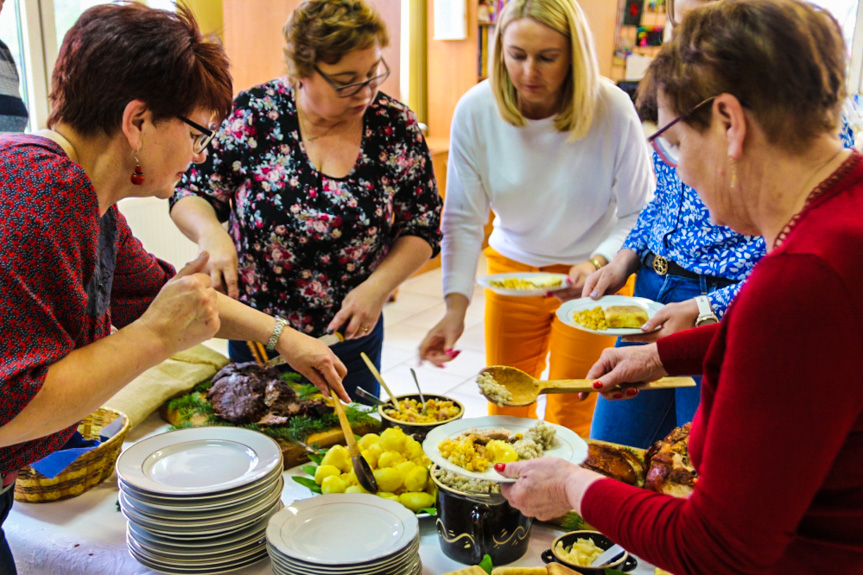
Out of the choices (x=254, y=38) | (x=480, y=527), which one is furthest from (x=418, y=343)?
(x=480, y=527)

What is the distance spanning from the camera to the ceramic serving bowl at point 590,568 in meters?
1.19

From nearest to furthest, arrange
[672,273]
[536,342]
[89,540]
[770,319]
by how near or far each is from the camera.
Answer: [770,319] → [89,540] → [672,273] → [536,342]

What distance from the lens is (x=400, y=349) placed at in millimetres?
4660

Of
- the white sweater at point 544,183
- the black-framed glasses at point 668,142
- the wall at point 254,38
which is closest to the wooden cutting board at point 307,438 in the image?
the white sweater at point 544,183

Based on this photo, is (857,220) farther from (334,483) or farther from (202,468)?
(202,468)

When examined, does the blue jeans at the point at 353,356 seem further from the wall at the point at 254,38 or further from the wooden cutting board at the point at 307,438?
the wall at the point at 254,38

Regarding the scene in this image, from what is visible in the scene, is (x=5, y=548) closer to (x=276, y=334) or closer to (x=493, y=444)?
(x=276, y=334)

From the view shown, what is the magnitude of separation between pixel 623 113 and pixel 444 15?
4689mm

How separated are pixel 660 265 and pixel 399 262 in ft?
2.39

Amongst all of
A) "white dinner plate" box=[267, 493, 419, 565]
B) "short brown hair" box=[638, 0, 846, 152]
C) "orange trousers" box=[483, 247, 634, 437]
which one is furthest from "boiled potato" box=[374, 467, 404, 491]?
"orange trousers" box=[483, 247, 634, 437]

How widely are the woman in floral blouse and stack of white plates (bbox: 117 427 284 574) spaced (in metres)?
0.70

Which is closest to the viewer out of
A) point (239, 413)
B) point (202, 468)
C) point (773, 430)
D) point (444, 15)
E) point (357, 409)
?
point (773, 430)

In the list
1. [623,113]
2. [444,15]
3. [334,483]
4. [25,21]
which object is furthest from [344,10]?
[444,15]

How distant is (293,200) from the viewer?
203 centimetres
